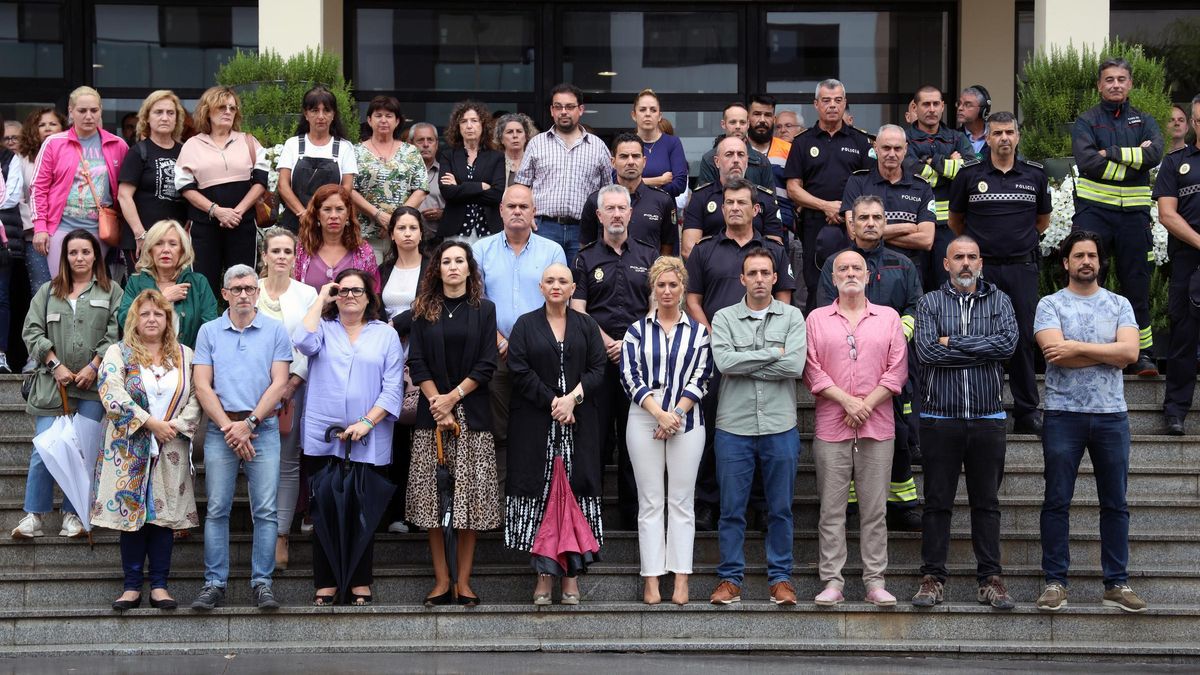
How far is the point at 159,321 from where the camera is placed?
8570 millimetres

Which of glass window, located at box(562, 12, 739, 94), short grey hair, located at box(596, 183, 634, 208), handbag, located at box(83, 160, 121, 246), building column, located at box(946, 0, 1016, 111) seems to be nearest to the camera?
short grey hair, located at box(596, 183, 634, 208)

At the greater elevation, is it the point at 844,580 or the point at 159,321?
the point at 159,321

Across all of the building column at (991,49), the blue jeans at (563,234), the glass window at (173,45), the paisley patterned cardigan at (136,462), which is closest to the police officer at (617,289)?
the blue jeans at (563,234)

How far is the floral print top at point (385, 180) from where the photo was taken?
1063cm

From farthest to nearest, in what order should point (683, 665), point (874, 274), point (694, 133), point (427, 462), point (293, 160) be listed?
point (694, 133)
point (293, 160)
point (874, 274)
point (427, 462)
point (683, 665)

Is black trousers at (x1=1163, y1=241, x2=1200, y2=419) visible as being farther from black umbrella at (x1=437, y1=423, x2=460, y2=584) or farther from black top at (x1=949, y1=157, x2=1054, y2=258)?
black umbrella at (x1=437, y1=423, x2=460, y2=584)

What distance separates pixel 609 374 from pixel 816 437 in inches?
51.1

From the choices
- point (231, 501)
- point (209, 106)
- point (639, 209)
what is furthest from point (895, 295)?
point (209, 106)

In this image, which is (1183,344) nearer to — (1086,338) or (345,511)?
(1086,338)

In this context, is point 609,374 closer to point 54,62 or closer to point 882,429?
point 882,429

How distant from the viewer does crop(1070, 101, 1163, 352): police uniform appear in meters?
10.4

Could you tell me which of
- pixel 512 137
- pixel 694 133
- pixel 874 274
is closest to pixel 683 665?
pixel 874 274

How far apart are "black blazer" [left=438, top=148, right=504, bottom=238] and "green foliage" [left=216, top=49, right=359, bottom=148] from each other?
4.15 ft

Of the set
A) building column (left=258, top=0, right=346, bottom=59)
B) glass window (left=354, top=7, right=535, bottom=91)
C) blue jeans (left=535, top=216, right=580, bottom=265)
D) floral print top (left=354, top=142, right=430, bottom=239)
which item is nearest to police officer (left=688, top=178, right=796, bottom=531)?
blue jeans (left=535, top=216, right=580, bottom=265)
